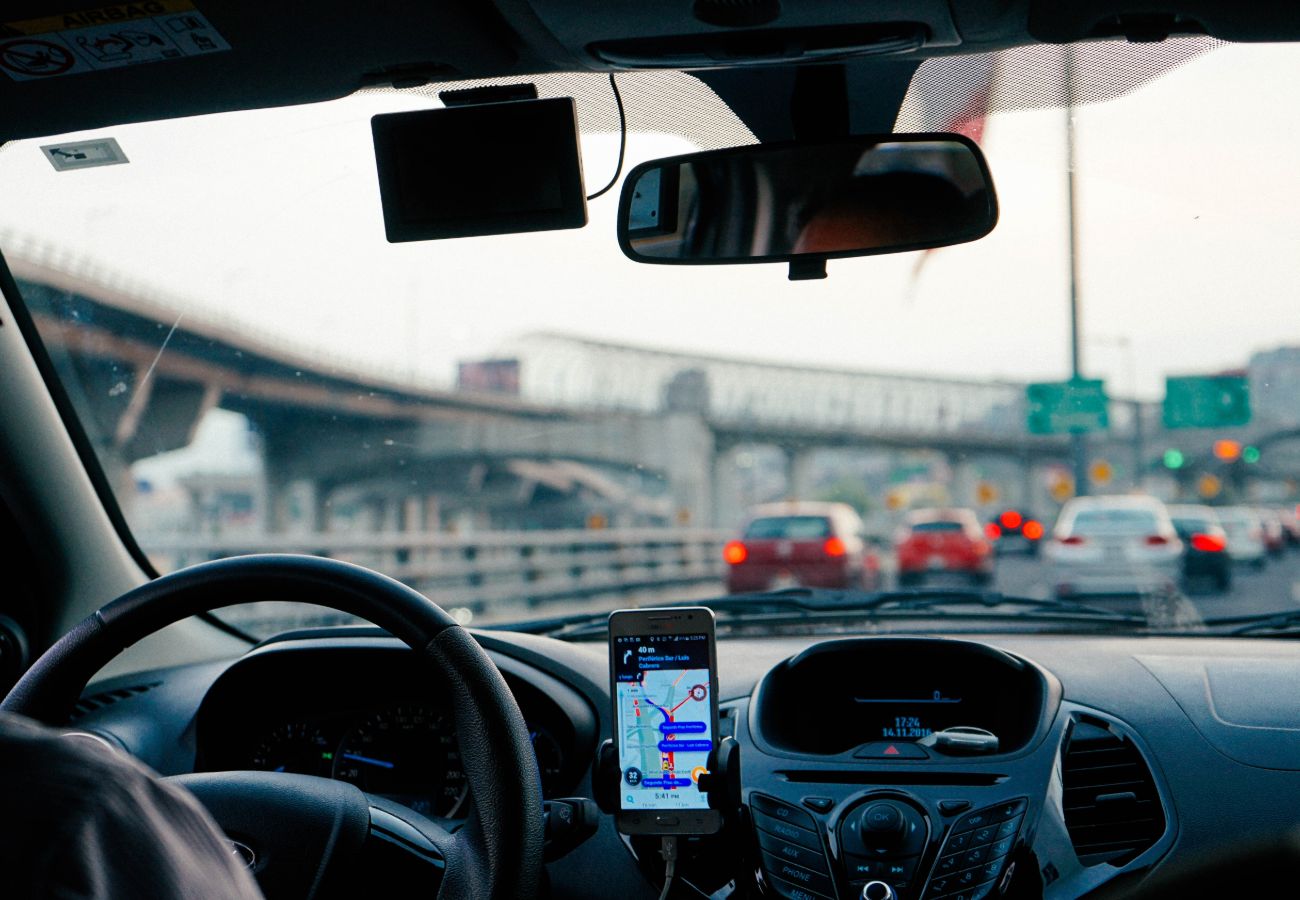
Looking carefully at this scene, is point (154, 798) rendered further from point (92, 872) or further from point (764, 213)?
point (764, 213)

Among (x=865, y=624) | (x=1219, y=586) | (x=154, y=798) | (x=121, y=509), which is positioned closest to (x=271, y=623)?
(x=121, y=509)

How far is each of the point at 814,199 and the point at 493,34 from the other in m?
0.88

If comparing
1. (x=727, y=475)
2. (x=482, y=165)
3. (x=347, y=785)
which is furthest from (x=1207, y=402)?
(x=727, y=475)

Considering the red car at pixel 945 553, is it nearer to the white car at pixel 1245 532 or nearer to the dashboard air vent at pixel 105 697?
the white car at pixel 1245 532

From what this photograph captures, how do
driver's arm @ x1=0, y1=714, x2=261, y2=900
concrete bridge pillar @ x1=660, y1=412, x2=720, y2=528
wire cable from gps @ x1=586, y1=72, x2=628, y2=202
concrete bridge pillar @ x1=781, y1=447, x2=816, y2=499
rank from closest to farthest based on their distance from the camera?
1. driver's arm @ x1=0, y1=714, x2=261, y2=900
2. wire cable from gps @ x1=586, y1=72, x2=628, y2=202
3. concrete bridge pillar @ x1=660, y1=412, x2=720, y2=528
4. concrete bridge pillar @ x1=781, y1=447, x2=816, y2=499

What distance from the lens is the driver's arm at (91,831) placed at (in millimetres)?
878

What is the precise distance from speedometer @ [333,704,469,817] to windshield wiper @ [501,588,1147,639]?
2.75ft

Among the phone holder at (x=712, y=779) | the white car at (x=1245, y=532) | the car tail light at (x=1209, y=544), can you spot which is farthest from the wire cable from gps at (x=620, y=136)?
the white car at (x=1245, y=532)

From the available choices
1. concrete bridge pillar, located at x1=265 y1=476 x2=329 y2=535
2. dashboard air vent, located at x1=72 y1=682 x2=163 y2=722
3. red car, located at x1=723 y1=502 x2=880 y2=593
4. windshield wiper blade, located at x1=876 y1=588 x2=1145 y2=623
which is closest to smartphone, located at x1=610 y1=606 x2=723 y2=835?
windshield wiper blade, located at x1=876 y1=588 x2=1145 y2=623

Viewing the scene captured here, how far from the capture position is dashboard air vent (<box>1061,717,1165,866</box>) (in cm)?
324

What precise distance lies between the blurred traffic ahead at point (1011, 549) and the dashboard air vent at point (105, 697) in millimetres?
9439

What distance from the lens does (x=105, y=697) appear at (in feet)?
12.8

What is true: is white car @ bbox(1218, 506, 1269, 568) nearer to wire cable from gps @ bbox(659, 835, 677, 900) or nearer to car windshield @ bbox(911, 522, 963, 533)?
car windshield @ bbox(911, 522, 963, 533)

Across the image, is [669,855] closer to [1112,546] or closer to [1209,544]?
[1209,544]
